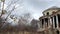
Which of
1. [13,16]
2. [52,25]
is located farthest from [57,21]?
[13,16]

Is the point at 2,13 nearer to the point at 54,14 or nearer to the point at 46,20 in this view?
the point at 54,14

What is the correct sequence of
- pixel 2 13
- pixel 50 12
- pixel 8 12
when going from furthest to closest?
pixel 50 12, pixel 8 12, pixel 2 13

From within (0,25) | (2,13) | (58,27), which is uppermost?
(2,13)

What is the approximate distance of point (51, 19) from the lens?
34.3 meters

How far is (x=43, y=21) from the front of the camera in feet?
123

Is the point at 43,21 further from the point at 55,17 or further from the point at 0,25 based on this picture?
the point at 0,25

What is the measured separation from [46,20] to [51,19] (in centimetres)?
271

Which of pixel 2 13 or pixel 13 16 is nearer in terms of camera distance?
pixel 2 13

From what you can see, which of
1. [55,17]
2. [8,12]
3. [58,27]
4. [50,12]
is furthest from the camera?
[50,12]

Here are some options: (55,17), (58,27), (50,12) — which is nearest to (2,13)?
(58,27)

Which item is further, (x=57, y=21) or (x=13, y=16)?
(x=57, y=21)

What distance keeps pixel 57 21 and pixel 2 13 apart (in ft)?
83.2

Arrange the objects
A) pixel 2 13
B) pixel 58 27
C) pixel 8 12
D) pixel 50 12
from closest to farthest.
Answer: pixel 2 13 < pixel 8 12 < pixel 58 27 < pixel 50 12

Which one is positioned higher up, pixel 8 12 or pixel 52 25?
pixel 8 12
